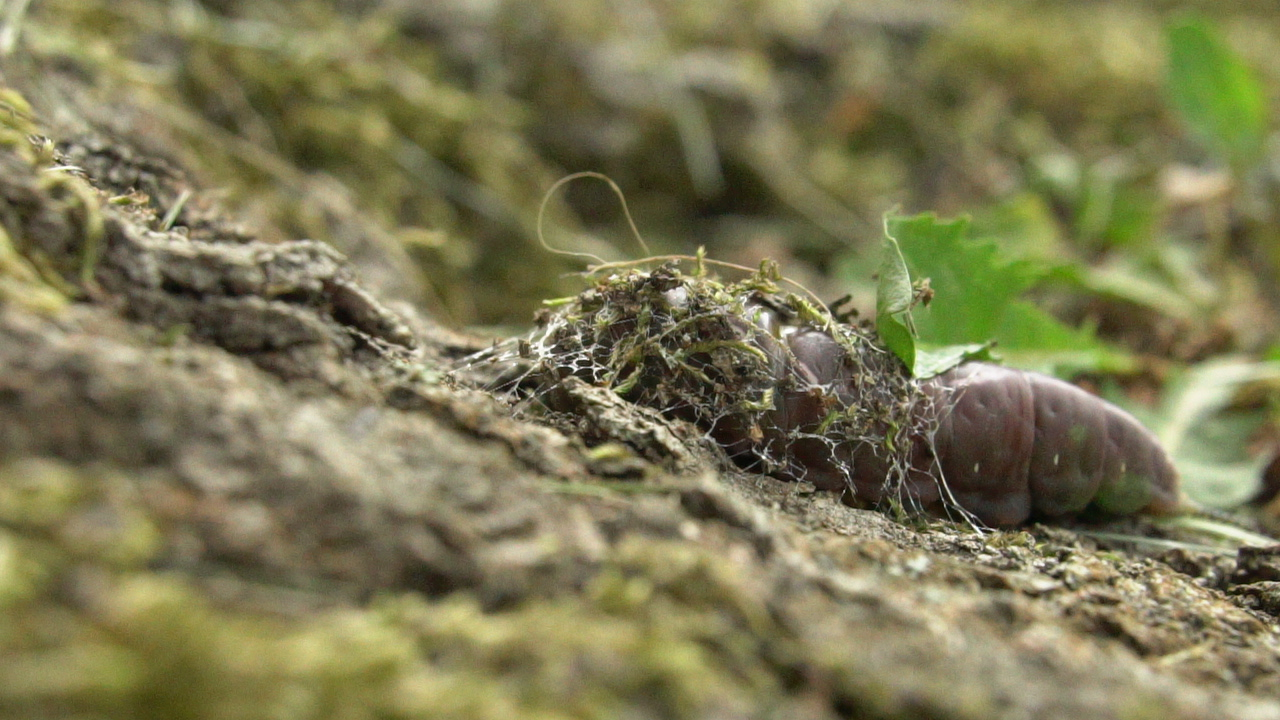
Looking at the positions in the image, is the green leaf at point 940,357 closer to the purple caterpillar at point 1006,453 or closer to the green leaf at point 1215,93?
the purple caterpillar at point 1006,453

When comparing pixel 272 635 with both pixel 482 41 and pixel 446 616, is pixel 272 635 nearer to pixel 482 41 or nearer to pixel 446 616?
pixel 446 616

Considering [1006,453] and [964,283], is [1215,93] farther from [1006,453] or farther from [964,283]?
[1006,453]

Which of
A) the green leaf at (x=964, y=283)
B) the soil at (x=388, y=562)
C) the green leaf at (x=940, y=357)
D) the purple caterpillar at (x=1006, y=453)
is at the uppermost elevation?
the green leaf at (x=964, y=283)

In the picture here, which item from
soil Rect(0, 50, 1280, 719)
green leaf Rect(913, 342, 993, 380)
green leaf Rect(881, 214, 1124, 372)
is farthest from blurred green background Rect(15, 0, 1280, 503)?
soil Rect(0, 50, 1280, 719)

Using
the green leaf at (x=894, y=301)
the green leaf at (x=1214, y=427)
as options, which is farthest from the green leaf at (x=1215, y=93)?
the green leaf at (x=894, y=301)

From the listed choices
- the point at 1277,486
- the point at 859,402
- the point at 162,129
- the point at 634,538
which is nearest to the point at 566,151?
the point at 162,129

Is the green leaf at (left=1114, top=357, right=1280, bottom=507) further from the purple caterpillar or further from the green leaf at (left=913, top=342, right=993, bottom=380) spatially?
the green leaf at (left=913, top=342, right=993, bottom=380)
